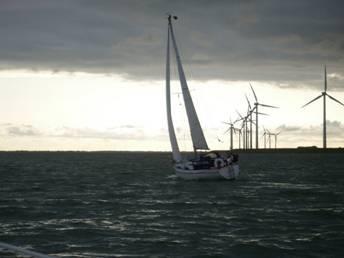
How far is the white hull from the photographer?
73500 mm

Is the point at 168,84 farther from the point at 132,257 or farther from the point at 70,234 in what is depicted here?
the point at 132,257

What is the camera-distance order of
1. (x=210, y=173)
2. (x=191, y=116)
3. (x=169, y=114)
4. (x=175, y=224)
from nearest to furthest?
(x=175, y=224) → (x=210, y=173) → (x=169, y=114) → (x=191, y=116)

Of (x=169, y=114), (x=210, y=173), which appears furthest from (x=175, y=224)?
(x=169, y=114)

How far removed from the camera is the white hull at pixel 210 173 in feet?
241

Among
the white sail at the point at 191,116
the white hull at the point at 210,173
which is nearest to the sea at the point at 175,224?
the white hull at the point at 210,173

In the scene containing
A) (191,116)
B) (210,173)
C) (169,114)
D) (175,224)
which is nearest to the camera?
(175,224)

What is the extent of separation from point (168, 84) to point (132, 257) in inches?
2070

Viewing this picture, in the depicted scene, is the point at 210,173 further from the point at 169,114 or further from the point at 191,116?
the point at 169,114

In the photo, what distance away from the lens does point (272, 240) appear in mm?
28891

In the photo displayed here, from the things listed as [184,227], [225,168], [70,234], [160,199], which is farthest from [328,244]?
[225,168]

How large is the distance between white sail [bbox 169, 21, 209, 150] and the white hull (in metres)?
3.41

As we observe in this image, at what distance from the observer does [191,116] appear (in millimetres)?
76938

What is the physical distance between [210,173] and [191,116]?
8.30 m

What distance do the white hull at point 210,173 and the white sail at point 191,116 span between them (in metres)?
3.41
